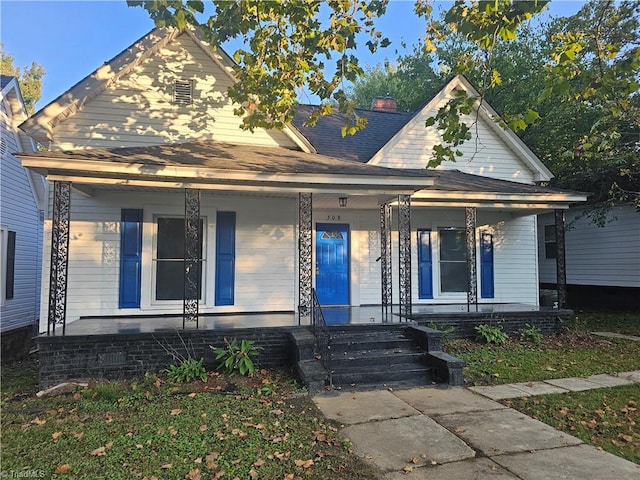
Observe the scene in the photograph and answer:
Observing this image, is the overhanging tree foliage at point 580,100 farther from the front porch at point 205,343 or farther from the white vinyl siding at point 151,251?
the white vinyl siding at point 151,251

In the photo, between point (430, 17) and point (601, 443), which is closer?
point (601, 443)

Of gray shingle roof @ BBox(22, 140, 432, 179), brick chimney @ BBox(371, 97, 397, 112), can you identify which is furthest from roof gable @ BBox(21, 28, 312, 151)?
brick chimney @ BBox(371, 97, 397, 112)

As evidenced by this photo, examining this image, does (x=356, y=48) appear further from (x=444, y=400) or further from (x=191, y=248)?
(x=444, y=400)

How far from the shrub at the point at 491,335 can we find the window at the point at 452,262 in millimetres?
2442

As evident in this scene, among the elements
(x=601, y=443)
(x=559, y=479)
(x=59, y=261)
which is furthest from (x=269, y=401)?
(x=59, y=261)

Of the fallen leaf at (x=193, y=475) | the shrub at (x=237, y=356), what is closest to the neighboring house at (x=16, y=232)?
the shrub at (x=237, y=356)

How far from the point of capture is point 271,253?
959cm

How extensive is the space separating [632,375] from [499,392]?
273 centimetres

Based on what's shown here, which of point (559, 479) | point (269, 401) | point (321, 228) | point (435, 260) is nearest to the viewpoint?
point (559, 479)

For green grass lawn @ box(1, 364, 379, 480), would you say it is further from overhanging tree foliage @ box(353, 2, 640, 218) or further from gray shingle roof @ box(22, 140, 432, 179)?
overhanging tree foliage @ box(353, 2, 640, 218)

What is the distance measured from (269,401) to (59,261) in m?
4.51

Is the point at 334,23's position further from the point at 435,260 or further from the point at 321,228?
the point at 435,260

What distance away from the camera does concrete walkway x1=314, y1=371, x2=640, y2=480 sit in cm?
364

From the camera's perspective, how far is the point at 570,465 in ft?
12.3
